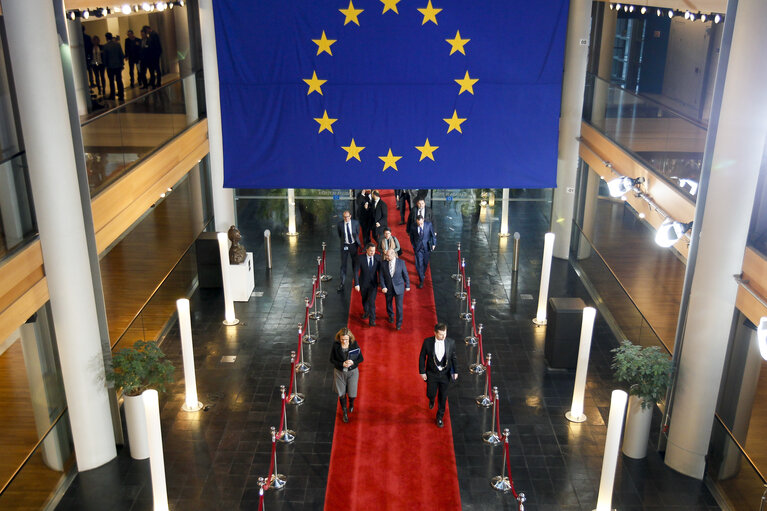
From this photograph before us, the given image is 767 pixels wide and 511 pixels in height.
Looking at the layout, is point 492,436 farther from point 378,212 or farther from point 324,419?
point 378,212

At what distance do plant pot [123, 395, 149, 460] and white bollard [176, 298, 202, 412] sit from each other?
1.23 m

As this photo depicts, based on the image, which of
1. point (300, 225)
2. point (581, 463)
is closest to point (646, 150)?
point (581, 463)

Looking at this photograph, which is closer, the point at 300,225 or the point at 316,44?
the point at 316,44

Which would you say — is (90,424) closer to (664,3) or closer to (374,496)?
(374,496)

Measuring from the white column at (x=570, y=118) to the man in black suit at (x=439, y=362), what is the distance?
791 centimetres

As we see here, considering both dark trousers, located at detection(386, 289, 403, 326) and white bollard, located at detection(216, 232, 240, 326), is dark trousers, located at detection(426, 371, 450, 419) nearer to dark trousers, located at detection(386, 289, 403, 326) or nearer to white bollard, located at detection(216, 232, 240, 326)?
dark trousers, located at detection(386, 289, 403, 326)

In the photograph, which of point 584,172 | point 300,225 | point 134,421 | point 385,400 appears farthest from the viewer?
point 300,225

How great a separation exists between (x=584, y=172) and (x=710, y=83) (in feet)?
18.4

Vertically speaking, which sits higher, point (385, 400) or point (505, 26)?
point (505, 26)

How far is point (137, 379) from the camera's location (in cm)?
1009

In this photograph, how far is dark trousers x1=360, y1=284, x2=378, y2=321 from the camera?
1420cm

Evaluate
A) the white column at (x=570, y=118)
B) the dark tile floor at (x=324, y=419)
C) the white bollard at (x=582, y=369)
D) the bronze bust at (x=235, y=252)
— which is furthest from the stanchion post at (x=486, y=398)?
the white column at (x=570, y=118)

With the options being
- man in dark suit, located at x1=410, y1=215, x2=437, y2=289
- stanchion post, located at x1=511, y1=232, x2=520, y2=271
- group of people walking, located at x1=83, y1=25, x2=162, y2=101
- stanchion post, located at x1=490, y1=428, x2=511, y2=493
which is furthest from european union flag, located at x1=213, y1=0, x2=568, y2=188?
group of people walking, located at x1=83, y1=25, x2=162, y2=101

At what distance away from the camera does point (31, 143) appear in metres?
8.58
